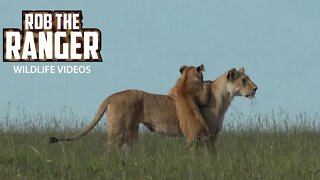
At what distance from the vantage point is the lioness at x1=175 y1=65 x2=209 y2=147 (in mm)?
9750

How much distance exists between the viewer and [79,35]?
1305cm

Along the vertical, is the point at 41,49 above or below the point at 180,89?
above

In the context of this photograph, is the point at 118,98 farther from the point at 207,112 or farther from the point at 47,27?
the point at 47,27

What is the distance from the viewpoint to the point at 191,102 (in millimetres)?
9734

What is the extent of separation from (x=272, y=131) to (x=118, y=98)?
498 cm

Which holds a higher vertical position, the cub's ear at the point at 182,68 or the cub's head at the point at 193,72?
the cub's ear at the point at 182,68

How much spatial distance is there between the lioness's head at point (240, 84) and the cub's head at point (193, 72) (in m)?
0.42

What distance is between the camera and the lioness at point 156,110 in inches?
383

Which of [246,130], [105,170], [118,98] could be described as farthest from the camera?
[246,130]

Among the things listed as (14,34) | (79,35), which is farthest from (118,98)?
(14,34)

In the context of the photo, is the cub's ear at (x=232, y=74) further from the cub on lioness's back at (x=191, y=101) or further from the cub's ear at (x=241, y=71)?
the cub on lioness's back at (x=191, y=101)
